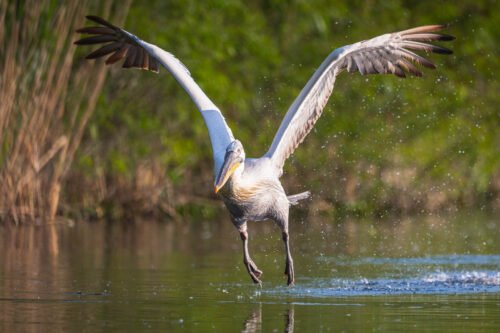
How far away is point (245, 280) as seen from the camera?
11.7m

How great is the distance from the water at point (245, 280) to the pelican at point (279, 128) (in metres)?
0.58

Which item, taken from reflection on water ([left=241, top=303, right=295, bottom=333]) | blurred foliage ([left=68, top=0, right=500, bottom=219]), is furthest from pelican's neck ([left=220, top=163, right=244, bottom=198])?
blurred foliage ([left=68, top=0, right=500, bottom=219])

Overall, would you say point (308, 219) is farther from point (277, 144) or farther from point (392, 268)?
point (277, 144)

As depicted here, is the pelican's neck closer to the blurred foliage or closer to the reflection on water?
the reflection on water

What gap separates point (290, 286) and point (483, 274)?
1895mm

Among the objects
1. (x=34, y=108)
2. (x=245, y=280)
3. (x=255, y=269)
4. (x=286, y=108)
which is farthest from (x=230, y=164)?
(x=286, y=108)

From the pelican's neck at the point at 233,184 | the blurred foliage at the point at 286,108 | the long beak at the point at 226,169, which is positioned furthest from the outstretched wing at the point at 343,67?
the blurred foliage at the point at 286,108

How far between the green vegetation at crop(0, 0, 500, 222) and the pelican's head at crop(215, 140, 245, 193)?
28.6 feet

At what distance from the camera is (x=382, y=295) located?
10266mm

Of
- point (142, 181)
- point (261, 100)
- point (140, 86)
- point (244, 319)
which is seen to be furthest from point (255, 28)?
point (244, 319)

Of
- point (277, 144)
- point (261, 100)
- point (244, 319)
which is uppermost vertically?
point (261, 100)

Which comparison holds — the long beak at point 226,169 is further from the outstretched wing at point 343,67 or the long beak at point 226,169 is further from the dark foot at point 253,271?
the outstretched wing at point 343,67

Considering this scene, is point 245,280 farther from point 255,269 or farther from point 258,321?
point 258,321

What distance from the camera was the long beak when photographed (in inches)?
406
